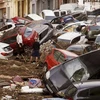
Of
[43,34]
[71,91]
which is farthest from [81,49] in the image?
[71,91]

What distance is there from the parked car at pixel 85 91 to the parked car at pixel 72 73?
56 centimetres

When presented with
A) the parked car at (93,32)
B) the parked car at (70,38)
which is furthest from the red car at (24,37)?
the parked car at (93,32)

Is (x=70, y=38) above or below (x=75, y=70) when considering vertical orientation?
below

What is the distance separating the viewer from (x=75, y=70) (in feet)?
37.2

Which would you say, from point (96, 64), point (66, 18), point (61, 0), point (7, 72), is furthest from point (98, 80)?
point (61, 0)

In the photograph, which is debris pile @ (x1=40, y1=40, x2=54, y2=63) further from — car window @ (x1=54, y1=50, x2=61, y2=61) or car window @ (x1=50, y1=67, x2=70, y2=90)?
car window @ (x1=50, y1=67, x2=70, y2=90)

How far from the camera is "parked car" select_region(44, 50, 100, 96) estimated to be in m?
10.5

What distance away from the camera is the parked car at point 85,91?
922 centimetres

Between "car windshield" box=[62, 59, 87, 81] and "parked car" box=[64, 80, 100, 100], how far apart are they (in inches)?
33.4

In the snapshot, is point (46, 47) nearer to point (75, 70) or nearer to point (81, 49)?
point (81, 49)

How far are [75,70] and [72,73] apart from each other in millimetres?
214

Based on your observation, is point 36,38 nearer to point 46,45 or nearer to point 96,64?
point 46,45

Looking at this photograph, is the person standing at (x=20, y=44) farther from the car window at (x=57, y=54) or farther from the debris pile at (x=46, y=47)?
the car window at (x=57, y=54)

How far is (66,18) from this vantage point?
118 feet
